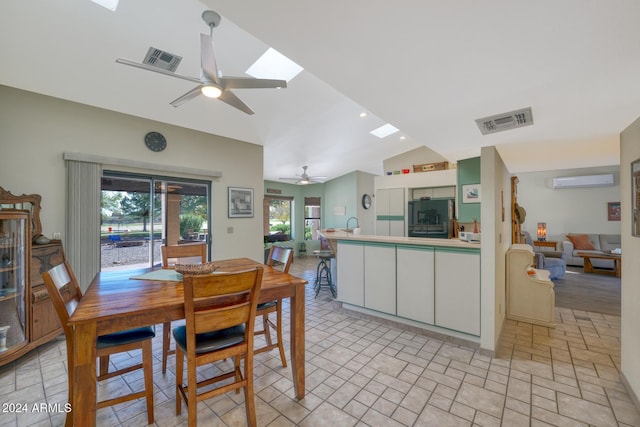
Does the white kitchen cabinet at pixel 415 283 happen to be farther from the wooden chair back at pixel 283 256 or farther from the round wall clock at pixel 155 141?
the round wall clock at pixel 155 141

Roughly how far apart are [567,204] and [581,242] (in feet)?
3.46

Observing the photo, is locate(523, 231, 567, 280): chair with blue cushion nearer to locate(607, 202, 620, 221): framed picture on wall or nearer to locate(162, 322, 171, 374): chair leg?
locate(607, 202, 620, 221): framed picture on wall

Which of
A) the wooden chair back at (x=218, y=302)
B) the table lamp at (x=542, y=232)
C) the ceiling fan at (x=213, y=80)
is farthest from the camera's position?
the table lamp at (x=542, y=232)

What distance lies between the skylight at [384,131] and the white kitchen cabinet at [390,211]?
1732 mm

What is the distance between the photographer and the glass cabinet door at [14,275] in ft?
7.66

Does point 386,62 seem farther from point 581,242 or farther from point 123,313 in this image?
point 581,242

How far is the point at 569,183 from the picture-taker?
6609 millimetres

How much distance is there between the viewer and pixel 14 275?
2410 millimetres

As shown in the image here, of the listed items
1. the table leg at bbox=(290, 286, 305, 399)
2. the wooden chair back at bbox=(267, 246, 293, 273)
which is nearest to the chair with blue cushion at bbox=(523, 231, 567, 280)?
the wooden chair back at bbox=(267, 246, 293, 273)

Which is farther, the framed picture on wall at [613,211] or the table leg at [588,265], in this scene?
the framed picture on wall at [613,211]

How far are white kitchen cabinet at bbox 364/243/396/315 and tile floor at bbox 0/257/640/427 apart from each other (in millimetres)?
432

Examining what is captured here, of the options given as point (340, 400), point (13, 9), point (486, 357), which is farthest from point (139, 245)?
point (486, 357)

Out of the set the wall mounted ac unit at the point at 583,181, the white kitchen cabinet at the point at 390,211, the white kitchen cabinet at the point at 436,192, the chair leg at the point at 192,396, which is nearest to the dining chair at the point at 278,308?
the chair leg at the point at 192,396

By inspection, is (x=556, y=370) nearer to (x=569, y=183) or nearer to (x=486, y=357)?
(x=486, y=357)
